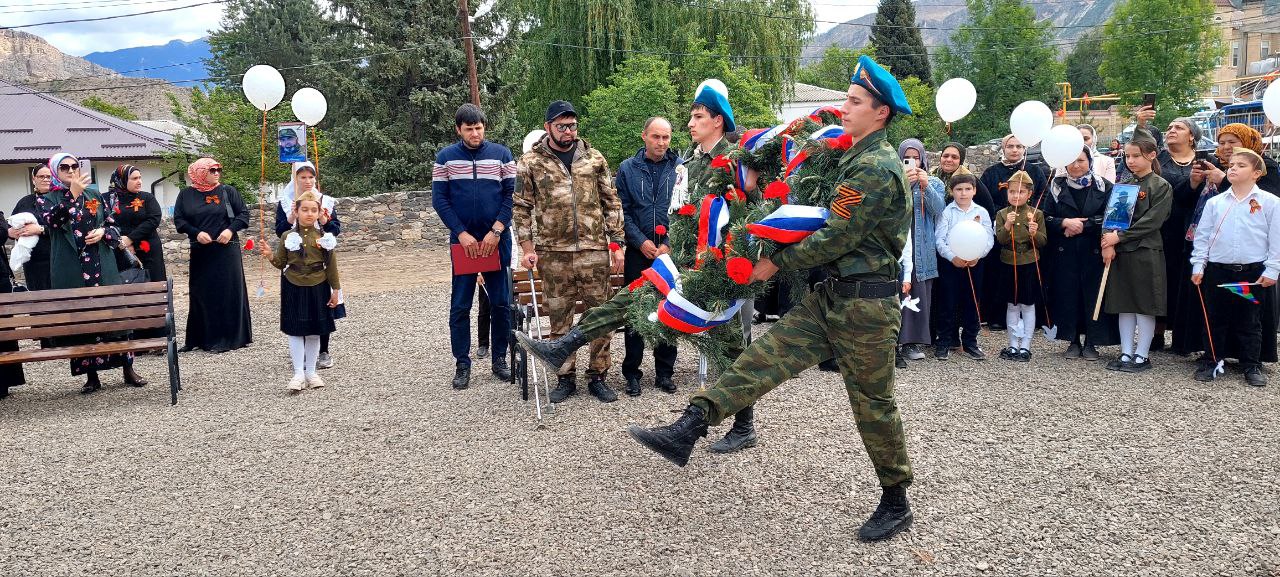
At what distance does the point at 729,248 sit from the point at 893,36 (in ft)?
199

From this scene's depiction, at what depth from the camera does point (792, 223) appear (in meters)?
3.76

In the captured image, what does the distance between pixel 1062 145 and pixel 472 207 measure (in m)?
4.73

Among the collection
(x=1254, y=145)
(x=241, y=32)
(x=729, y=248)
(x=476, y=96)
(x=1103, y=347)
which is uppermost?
(x=241, y=32)

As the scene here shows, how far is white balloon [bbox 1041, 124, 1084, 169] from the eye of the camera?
23.6 ft

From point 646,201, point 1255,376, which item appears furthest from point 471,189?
point 1255,376

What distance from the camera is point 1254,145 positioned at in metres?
6.84

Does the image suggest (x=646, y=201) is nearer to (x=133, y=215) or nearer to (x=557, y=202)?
(x=557, y=202)

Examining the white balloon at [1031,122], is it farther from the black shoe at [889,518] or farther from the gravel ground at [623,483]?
the black shoe at [889,518]

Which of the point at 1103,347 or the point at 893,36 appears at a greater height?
the point at 893,36

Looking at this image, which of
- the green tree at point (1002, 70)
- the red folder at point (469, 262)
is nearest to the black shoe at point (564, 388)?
the red folder at point (469, 262)

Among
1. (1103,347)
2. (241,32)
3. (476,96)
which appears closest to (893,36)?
(241,32)

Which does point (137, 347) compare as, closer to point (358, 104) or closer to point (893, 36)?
point (358, 104)

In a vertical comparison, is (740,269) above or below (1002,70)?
below

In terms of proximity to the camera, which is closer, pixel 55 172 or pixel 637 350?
pixel 637 350
